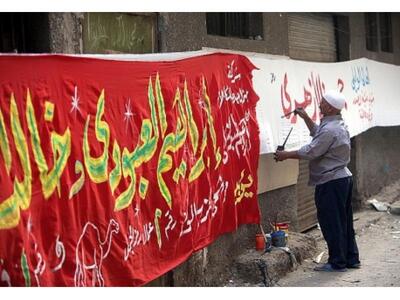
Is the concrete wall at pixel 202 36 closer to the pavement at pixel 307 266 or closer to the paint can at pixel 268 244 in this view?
the paint can at pixel 268 244

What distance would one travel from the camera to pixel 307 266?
577cm

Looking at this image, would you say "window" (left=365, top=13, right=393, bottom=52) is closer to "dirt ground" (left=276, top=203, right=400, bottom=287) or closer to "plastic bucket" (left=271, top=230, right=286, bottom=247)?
"dirt ground" (left=276, top=203, right=400, bottom=287)

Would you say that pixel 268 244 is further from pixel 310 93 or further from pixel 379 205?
pixel 379 205

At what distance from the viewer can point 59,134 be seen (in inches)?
120

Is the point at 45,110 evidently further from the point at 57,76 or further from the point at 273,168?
the point at 273,168

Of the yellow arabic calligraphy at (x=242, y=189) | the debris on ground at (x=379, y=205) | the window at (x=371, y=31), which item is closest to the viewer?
the yellow arabic calligraphy at (x=242, y=189)

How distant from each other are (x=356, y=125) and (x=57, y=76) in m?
5.28

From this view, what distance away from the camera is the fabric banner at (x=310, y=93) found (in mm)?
5582

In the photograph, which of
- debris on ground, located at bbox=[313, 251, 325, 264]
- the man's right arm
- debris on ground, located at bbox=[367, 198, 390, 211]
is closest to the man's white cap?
the man's right arm

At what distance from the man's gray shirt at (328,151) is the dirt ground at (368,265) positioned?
0.80m

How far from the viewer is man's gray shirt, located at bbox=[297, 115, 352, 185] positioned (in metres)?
5.25

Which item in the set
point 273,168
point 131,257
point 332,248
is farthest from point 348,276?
point 131,257

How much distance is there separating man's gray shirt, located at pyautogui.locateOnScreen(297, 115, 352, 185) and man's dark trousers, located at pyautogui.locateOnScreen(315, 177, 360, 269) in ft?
0.23

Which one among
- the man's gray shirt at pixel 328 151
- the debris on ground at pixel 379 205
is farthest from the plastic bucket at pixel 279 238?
the debris on ground at pixel 379 205
